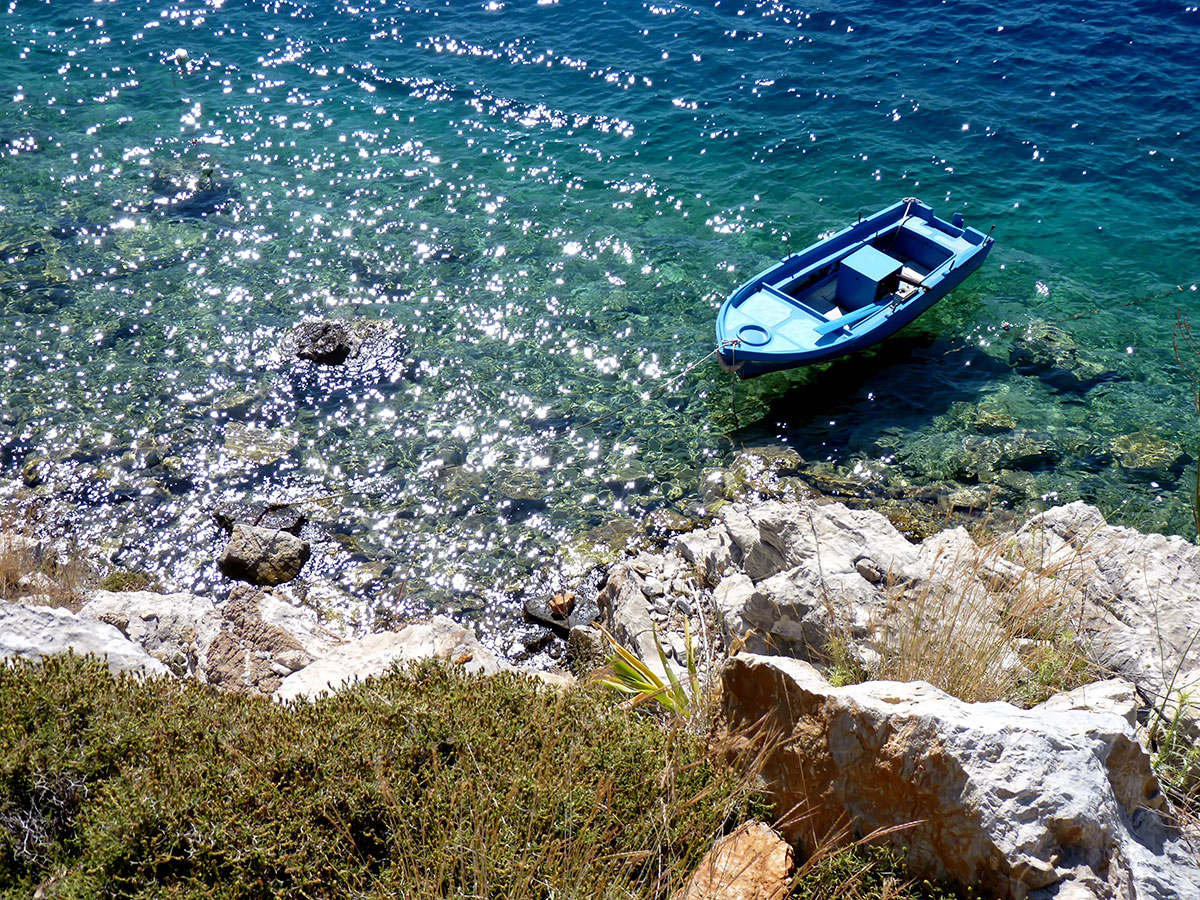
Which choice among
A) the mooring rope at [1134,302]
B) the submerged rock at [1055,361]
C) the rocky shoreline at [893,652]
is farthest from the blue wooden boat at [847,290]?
the rocky shoreline at [893,652]

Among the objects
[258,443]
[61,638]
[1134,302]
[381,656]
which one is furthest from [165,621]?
[1134,302]

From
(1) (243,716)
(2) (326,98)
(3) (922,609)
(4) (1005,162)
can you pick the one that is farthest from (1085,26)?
(1) (243,716)

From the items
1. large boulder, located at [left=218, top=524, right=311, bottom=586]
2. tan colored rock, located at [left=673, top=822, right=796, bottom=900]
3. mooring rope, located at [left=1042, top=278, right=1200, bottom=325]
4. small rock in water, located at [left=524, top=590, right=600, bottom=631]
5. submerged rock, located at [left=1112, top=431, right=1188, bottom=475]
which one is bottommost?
small rock in water, located at [left=524, top=590, right=600, bottom=631]

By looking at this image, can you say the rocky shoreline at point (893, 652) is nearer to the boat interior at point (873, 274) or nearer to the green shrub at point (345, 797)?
the green shrub at point (345, 797)

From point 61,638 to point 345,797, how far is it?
11.8 ft

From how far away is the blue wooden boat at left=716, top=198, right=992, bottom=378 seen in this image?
1282 centimetres

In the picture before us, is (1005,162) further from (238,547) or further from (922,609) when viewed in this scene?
(238,547)

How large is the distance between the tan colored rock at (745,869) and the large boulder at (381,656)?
279cm

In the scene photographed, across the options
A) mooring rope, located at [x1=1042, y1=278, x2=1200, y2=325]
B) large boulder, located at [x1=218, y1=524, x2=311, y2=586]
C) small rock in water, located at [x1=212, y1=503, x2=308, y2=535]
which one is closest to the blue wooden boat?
mooring rope, located at [x1=1042, y1=278, x2=1200, y2=325]

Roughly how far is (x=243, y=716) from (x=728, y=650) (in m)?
4.00

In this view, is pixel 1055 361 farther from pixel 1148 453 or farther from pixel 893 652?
pixel 893 652

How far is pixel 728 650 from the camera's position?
7.68 meters

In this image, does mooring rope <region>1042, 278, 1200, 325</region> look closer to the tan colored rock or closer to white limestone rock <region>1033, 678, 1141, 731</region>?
white limestone rock <region>1033, 678, 1141, 731</region>

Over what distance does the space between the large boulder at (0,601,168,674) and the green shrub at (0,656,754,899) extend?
38.1 inches
